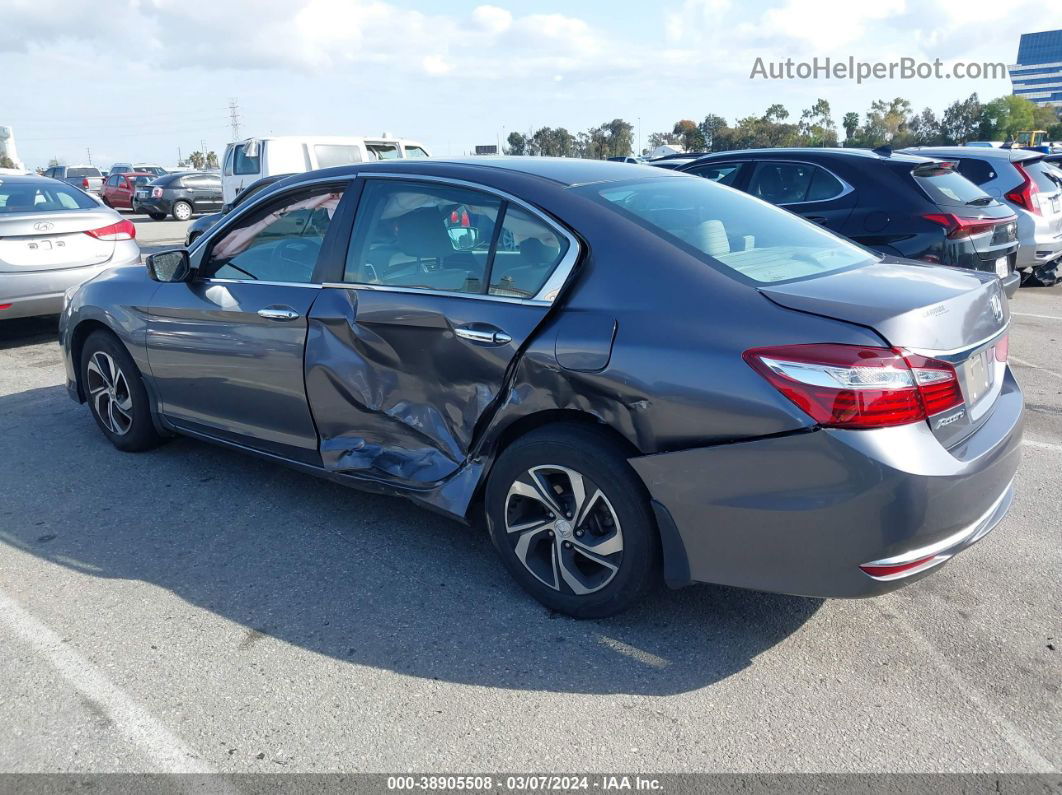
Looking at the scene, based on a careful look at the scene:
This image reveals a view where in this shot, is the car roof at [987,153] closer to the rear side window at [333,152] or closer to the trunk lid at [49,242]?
the trunk lid at [49,242]

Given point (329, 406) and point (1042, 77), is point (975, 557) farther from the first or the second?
point (1042, 77)

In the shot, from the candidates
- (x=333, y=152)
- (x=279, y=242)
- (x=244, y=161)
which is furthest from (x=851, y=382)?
(x=244, y=161)

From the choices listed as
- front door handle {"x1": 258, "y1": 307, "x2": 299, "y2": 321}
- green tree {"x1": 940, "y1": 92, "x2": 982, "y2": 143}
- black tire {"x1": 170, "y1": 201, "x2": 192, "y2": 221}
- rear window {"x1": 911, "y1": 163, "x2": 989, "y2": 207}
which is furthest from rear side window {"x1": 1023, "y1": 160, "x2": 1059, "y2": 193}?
green tree {"x1": 940, "y1": 92, "x2": 982, "y2": 143}

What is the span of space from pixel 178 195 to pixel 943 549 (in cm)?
2765

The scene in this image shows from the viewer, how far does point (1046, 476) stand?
4.65m

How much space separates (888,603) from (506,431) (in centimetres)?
160

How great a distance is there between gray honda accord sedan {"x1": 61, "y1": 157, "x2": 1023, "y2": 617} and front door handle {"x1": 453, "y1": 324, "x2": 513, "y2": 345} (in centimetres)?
1

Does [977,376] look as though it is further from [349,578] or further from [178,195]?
[178,195]

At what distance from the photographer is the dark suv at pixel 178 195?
87.6ft

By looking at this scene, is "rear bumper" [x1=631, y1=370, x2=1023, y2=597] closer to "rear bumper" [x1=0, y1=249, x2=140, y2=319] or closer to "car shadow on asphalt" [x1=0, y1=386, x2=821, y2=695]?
"car shadow on asphalt" [x1=0, y1=386, x2=821, y2=695]

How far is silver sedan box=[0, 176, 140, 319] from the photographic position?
25.5ft

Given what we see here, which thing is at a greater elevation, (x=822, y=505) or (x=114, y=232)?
(x=114, y=232)

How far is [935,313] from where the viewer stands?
281cm

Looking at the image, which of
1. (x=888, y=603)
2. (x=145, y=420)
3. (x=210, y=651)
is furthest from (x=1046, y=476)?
(x=145, y=420)
